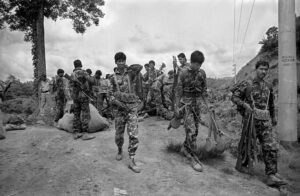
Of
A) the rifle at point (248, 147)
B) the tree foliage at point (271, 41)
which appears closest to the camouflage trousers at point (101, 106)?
the rifle at point (248, 147)

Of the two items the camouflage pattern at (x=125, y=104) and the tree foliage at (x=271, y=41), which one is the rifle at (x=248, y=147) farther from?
the tree foliage at (x=271, y=41)

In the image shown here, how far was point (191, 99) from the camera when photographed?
4.77m

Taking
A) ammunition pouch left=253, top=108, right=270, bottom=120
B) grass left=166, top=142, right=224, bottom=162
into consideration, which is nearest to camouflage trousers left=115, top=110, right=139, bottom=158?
grass left=166, top=142, right=224, bottom=162

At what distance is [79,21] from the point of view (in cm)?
1314

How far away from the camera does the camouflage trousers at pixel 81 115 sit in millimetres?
6342

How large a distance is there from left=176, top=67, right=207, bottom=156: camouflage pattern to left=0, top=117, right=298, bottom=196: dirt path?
652mm

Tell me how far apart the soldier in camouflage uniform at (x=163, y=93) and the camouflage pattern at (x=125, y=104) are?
4.18 m

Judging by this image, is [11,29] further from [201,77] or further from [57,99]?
[201,77]

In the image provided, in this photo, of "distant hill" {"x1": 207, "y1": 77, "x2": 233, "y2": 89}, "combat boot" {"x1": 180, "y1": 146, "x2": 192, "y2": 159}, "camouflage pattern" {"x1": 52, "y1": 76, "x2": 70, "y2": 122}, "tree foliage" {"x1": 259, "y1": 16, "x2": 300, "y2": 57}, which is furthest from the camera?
"distant hill" {"x1": 207, "y1": 77, "x2": 233, "y2": 89}

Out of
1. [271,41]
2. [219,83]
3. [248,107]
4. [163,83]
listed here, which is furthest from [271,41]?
[248,107]

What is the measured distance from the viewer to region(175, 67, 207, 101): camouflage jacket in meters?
4.71

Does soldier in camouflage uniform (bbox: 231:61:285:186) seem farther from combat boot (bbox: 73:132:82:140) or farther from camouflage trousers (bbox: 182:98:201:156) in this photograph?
combat boot (bbox: 73:132:82:140)

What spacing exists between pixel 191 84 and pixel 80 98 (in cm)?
288

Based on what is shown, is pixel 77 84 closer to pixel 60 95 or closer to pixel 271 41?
pixel 60 95
